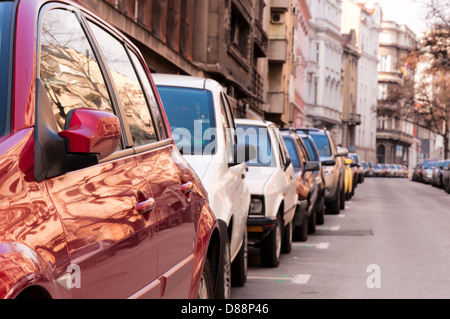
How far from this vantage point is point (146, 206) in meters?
3.81

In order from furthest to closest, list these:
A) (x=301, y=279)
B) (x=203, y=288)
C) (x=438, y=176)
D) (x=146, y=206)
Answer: (x=438, y=176)
(x=301, y=279)
(x=203, y=288)
(x=146, y=206)

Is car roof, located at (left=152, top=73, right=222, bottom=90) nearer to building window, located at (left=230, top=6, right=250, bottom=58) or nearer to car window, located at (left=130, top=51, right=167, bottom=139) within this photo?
car window, located at (left=130, top=51, right=167, bottom=139)

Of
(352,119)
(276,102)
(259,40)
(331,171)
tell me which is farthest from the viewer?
(352,119)

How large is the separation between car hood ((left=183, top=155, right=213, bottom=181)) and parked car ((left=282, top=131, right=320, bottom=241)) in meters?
6.36

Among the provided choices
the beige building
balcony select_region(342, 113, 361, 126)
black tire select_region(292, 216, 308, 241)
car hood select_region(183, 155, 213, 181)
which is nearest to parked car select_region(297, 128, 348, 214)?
black tire select_region(292, 216, 308, 241)

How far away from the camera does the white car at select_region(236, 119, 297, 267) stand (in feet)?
33.7

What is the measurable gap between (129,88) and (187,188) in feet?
2.09

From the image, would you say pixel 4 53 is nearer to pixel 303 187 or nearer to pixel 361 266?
pixel 361 266

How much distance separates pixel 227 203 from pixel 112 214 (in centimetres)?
366

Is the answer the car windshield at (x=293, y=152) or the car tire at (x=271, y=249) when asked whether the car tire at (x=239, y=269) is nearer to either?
the car tire at (x=271, y=249)

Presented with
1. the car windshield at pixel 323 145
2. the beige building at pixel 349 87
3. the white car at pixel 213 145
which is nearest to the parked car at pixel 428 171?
the beige building at pixel 349 87

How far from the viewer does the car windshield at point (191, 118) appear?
24.5ft

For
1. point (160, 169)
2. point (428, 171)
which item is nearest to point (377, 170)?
point (428, 171)
